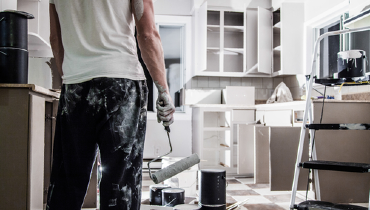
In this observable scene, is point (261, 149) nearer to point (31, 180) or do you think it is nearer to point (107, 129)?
point (31, 180)

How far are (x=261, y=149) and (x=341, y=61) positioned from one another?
1.17m

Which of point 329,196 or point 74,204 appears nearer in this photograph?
Answer: point 74,204

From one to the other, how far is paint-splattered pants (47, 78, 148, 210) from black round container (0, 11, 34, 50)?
855 millimetres

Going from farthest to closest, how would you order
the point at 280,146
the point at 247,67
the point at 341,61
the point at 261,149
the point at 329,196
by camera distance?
the point at 247,67
the point at 261,149
the point at 280,146
the point at 329,196
the point at 341,61

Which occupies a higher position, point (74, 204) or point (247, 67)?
point (247, 67)

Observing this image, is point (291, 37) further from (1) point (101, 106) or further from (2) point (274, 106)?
(1) point (101, 106)

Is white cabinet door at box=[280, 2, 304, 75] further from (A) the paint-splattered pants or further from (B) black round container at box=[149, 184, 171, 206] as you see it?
(A) the paint-splattered pants

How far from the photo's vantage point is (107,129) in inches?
33.1

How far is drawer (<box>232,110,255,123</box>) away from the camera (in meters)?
3.85

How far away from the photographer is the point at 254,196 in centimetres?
272

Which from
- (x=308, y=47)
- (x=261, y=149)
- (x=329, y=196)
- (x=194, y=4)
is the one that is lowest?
(x=329, y=196)

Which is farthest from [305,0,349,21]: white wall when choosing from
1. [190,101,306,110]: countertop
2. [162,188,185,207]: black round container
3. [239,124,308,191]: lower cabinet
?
[162,188,185,207]: black round container

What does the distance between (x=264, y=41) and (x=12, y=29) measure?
3138 mm

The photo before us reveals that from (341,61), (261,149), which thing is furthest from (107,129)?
(261,149)
